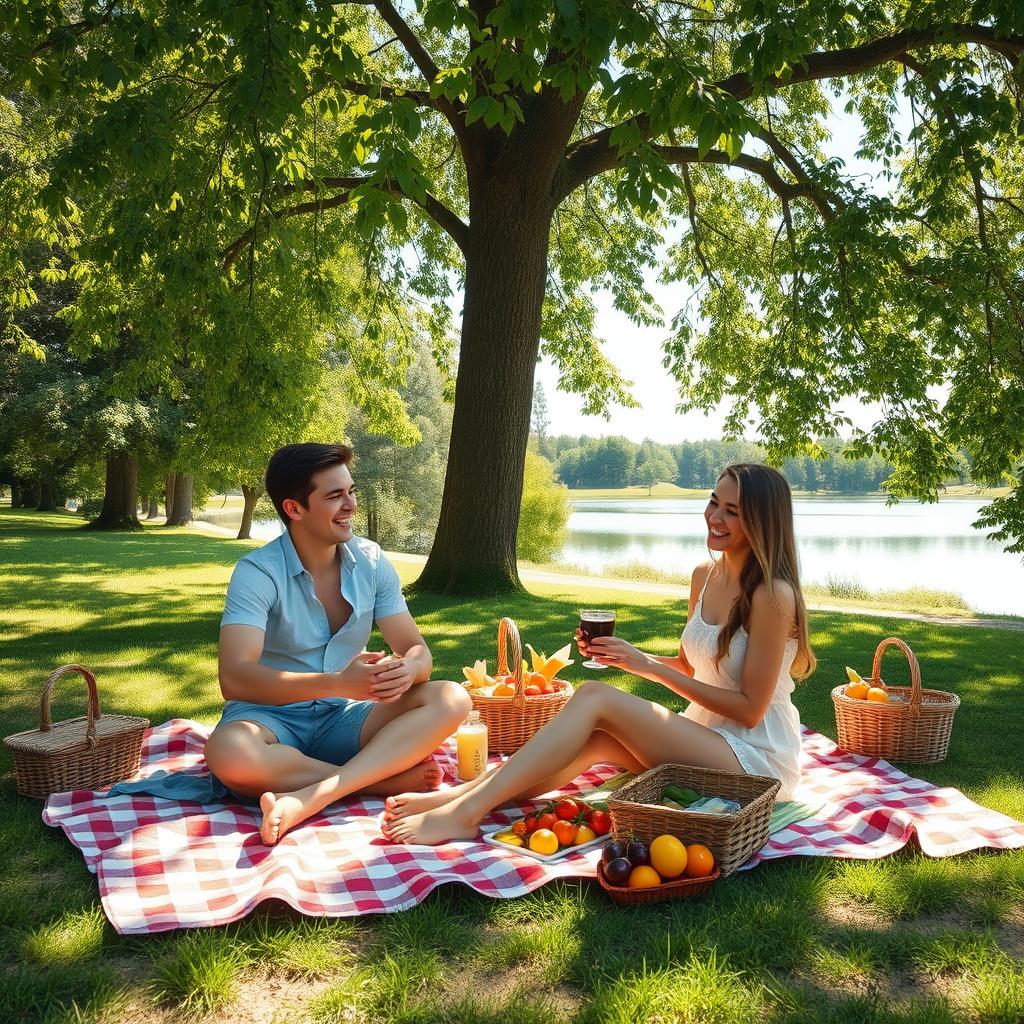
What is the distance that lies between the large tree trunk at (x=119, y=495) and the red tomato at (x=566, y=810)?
21.4 m

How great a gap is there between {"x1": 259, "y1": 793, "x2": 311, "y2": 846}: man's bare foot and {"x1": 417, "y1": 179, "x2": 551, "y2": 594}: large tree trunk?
5.71 meters

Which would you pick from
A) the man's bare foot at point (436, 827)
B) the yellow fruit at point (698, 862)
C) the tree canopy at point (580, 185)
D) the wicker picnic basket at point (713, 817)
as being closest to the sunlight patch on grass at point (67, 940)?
the man's bare foot at point (436, 827)

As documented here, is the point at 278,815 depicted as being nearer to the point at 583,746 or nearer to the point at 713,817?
the point at 583,746

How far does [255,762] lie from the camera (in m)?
3.32

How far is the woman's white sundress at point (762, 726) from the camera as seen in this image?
3.33 metres

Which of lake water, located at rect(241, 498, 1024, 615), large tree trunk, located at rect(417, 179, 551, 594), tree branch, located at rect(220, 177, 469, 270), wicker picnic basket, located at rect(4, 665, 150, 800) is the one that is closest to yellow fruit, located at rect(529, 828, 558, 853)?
wicker picnic basket, located at rect(4, 665, 150, 800)

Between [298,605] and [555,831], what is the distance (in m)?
1.38

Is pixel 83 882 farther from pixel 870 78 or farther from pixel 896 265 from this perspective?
pixel 870 78

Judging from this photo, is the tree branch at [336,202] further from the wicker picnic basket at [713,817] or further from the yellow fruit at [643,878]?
the yellow fruit at [643,878]

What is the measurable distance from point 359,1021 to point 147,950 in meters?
0.68

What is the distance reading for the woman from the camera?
3.20 m

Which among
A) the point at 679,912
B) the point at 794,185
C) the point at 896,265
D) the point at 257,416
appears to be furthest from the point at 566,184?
the point at 679,912

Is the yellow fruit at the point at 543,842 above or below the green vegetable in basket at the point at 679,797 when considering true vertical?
below

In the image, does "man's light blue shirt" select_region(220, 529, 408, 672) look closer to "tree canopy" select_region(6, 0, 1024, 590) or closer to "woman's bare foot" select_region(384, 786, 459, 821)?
"woman's bare foot" select_region(384, 786, 459, 821)
